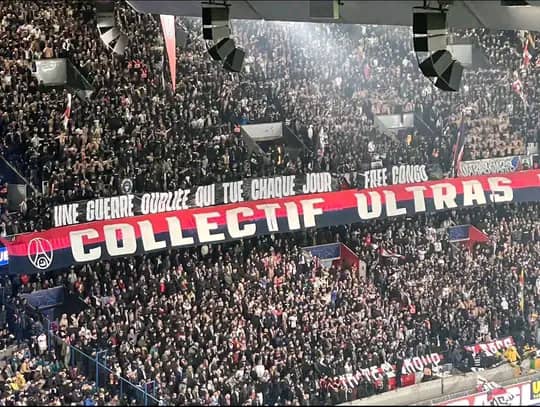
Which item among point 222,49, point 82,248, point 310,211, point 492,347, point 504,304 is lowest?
point 492,347

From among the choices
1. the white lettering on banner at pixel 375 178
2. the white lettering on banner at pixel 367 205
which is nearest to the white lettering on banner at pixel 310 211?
the white lettering on banner at pixel 367 205

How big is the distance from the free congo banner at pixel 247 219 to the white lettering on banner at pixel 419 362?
2894 mm

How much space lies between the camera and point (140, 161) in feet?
46.9

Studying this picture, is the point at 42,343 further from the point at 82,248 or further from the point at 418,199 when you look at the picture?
the point at 418,199

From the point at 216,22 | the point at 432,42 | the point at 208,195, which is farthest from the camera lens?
the point at 208,195

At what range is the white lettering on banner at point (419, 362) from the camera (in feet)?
42.3

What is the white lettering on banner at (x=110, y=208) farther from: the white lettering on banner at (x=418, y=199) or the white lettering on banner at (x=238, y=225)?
the white lettering on banner at (x=418, y=199)

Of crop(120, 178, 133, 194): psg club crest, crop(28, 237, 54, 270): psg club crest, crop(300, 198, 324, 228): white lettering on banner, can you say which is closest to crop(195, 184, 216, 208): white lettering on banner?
crop(120, 178, 133, 194): psg club crest

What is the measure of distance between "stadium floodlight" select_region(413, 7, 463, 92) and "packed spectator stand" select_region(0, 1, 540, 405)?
495cm

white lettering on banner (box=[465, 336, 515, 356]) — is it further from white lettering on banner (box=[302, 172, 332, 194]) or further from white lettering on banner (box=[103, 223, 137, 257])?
white lettering on banner (box=[103, 223, 137, 257])

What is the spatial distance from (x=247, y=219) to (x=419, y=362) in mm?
3461

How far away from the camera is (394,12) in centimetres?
834

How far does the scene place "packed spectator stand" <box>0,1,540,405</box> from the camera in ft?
41.6

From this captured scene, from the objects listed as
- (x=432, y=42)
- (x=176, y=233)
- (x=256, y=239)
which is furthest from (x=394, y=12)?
(x=256, y=239)
